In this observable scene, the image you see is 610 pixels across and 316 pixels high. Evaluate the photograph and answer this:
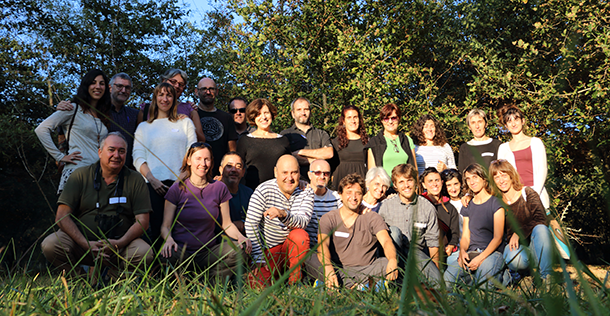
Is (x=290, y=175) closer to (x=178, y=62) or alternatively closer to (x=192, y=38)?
(x=178, y=62)

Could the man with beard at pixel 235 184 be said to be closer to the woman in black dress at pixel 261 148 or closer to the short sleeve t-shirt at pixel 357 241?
the woman in black dress at pixel 261 148

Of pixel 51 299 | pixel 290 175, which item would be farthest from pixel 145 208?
pixel 51 299

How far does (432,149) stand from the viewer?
5.90m

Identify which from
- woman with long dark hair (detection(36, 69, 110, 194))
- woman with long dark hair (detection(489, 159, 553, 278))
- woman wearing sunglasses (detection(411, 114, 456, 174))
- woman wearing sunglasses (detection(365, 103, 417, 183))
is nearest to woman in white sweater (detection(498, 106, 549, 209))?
woman with long dark hair (detection(489, 159, 553, 278))

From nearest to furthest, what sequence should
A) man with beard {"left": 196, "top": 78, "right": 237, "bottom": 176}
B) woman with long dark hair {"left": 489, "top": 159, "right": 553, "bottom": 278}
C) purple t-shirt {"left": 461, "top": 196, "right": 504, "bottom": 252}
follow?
woman with long dark hair {"left": 489, "top": 159, "right": 553, "bottom": 278} → purple t-shirt {"left": 461, "top": 196, "right": 504, "bottom": 252} → man with beard {"left": 196, "top": 78, "right": 237, "bottom": 176}

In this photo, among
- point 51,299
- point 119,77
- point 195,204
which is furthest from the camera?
point 119,77

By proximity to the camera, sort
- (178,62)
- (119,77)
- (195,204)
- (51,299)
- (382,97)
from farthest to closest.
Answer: (178,62)
(382,97)
(119,77)
(195,204)
(51,299)

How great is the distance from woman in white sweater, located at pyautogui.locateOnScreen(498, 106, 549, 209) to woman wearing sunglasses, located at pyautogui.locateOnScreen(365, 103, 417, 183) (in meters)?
1.11

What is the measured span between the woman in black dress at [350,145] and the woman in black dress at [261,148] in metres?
0.72

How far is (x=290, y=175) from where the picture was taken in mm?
4516

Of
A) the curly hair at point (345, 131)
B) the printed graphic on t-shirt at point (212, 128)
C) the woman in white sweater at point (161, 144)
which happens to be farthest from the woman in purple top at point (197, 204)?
the curly hair at point (345, 131)

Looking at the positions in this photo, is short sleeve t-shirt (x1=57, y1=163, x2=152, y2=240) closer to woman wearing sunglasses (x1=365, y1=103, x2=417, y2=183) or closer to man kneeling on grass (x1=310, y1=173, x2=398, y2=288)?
man kneeling on grass (x1=310, y1=173, x2=398, y2=288)

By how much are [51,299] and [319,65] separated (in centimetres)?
912

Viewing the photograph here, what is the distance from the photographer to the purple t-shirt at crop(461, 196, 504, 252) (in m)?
4.64
